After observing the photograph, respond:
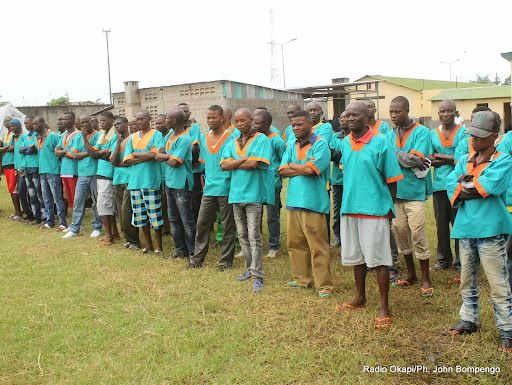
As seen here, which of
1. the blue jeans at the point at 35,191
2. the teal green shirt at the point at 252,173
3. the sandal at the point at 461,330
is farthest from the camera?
the blue jeans at the point at 35,191

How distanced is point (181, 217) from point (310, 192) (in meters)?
2.38

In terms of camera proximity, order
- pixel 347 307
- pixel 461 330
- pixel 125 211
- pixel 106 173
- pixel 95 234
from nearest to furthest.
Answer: pixel 461 330, pixel 347 307, pixel 125 211, pixel 106 173, pixel 95 234

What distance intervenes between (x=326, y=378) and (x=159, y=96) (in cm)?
1847

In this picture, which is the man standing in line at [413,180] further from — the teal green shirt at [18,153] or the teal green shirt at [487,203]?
the teal green shirt at [18,153]

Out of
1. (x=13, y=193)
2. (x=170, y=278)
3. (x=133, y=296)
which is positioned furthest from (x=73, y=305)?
(x=13, y=193)

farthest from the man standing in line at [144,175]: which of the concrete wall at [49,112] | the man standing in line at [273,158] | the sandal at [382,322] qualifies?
the concrete wall at [49,112]

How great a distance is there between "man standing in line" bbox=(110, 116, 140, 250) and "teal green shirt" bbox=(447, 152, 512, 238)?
510cm

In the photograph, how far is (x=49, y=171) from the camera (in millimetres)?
9391

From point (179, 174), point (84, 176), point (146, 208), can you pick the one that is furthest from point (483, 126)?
point (84, 176)

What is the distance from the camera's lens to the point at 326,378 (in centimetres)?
365

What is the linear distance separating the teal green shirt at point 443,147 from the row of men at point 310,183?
0.01 m

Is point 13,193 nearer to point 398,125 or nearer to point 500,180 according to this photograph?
point 398,125

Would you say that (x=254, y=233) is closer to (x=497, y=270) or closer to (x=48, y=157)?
(x=497, y=270)

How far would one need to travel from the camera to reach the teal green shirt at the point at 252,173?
571 centimetres
